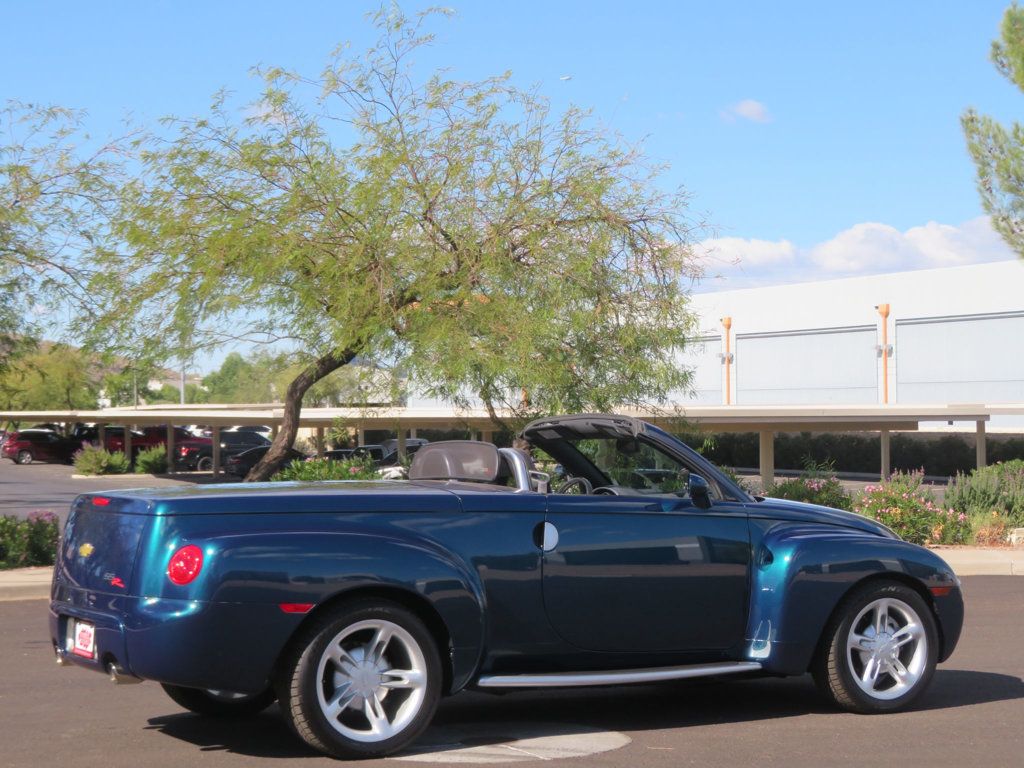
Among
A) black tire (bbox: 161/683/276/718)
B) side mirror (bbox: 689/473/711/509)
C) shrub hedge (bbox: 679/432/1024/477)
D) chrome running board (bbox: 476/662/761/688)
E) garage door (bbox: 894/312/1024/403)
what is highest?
garage door (bbox: 894/312/1024/403)

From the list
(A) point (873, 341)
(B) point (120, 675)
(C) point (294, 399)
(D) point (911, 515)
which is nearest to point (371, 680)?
(B) point (120, 675)

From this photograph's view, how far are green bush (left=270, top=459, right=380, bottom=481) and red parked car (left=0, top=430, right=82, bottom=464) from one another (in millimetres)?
49982

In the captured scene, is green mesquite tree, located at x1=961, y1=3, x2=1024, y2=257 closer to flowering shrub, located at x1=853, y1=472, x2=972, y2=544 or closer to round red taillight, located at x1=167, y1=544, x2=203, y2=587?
flowering shrub, located at x1=853, y1=472, x2=972, y2=544

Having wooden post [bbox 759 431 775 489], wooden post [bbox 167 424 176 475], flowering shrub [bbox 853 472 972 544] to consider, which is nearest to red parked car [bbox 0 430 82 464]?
wooden post [bbox 167 424 176 475]

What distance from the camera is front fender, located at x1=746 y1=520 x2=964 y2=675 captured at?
7074mm

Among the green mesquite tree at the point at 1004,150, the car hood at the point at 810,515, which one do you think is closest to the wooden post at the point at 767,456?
the green mesquite tree at the point at 1004,150

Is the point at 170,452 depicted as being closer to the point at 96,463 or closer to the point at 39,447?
the point at 96,463

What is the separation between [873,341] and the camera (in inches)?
2354

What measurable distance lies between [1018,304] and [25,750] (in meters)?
53.3

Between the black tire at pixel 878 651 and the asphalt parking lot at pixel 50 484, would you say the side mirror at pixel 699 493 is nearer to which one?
the black tire at pixel 878 651

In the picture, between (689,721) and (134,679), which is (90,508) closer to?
(134,679)

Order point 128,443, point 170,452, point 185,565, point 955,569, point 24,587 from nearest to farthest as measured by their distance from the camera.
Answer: point 185,565 → point 24,587 → point 955,569 → point 170,452 → point 128,443

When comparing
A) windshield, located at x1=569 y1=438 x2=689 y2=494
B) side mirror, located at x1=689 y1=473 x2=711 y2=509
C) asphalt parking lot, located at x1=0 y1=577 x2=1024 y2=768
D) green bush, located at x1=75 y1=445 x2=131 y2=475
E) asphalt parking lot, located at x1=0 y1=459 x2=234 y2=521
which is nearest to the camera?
asphalt parking lot, located at x1=0 y1=577 x2=1024 y2=768

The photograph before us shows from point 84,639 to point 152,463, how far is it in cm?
5216
